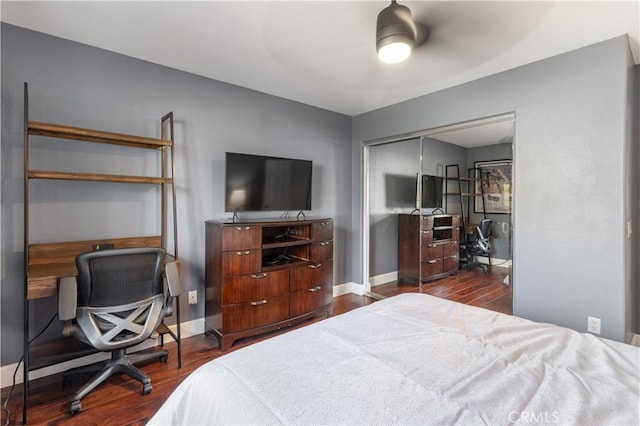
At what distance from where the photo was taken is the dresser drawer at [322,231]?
127 inches

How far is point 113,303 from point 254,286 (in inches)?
44.2

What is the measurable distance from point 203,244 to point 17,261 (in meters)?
1.32

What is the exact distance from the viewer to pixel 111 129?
2521mm

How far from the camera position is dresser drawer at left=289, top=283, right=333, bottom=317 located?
10.1 feet

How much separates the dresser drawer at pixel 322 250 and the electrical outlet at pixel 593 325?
7.51ft

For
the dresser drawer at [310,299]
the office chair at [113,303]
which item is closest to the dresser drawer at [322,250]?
the dresser drawer at [310,299]

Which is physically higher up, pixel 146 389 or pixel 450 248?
pixel 450 248

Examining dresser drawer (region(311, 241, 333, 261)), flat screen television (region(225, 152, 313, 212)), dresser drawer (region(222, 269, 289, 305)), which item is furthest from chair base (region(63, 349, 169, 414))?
dresser drawer (region(311, 241, 333, 261))

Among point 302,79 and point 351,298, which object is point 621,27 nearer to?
point 302,79

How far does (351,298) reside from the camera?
4086 mm

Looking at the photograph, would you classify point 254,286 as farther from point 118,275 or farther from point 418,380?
point 418,380

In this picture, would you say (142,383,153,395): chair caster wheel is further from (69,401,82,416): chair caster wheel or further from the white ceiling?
the white ceiling

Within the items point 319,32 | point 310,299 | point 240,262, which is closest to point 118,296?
point 240,262

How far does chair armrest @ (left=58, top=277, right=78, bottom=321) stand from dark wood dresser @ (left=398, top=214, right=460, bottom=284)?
346cm
